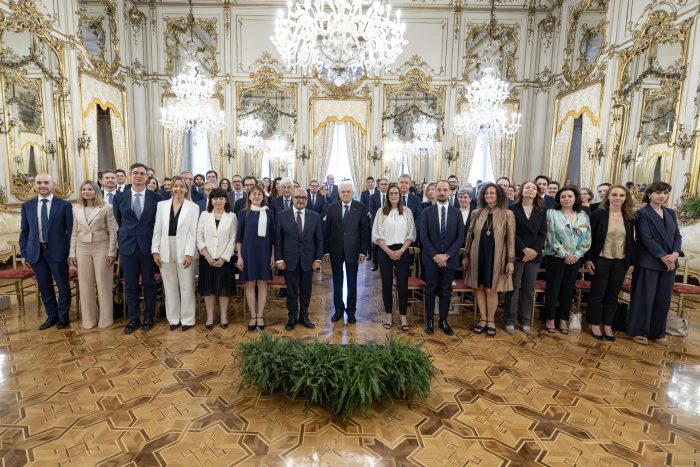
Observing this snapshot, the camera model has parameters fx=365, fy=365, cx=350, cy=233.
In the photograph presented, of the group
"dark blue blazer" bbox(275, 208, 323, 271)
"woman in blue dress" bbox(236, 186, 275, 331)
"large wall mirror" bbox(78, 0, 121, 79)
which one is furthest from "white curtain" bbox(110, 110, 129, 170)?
"dark blue blazer" bbox(275, 208, 323, 271)

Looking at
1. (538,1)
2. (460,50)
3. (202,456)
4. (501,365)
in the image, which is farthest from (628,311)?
(538,1)

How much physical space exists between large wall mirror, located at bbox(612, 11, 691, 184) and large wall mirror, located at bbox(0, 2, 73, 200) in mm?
11083

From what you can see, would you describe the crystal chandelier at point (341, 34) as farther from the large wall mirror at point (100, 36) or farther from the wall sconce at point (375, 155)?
the large wall mirror at point (100, 36)

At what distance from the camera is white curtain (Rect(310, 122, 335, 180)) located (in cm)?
991

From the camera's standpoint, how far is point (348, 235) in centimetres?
421

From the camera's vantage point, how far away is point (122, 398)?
2.79 meters

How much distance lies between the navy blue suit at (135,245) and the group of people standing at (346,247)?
0.01 m

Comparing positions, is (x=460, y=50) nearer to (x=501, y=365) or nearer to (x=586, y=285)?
(x=586, y=285)

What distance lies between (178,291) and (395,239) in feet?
8.28

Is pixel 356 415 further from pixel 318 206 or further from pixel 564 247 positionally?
pixel 318 206

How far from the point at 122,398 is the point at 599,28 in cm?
1069

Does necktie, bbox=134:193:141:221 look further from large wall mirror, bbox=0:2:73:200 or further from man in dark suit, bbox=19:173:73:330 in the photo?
large wall mirror, bbox=0:2:73:200

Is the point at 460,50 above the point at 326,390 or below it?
above

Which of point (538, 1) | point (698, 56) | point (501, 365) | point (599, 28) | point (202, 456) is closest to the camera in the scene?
point (202, 456)
